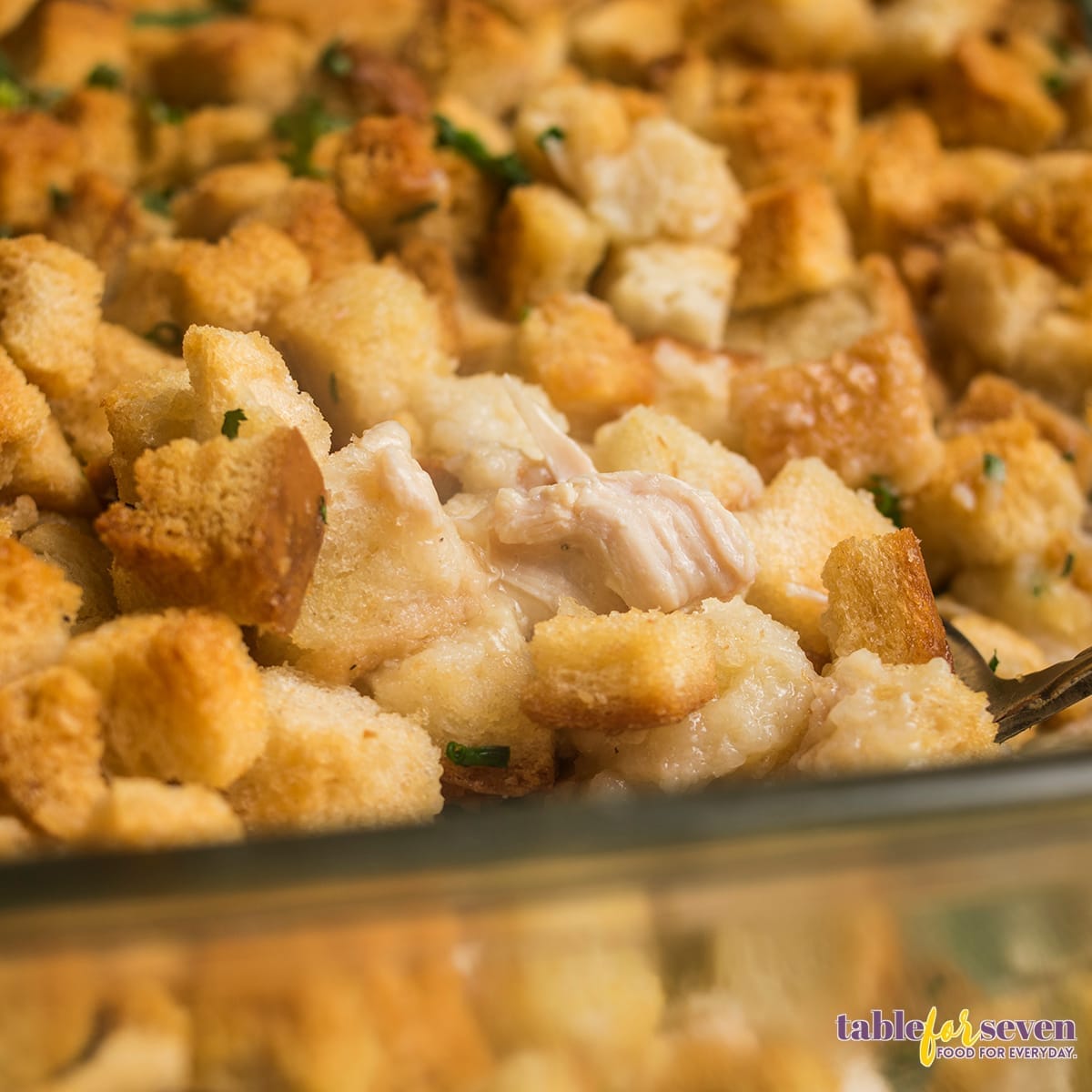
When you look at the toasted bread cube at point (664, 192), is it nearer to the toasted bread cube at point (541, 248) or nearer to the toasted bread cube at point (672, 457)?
the toasted bread cube at point (541, 248)

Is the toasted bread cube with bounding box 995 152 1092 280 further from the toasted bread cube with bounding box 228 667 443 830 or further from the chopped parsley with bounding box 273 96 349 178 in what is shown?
the toasted bread cube with bounding box 228 667 443 830

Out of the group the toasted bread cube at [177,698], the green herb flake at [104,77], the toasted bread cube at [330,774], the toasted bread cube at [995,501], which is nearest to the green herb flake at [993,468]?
the toasted bread cube at [995,501]

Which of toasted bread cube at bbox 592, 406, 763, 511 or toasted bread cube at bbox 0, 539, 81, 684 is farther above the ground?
toasted bread cube at bbox 592, 406, 763, 511

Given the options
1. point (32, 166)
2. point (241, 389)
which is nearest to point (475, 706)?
point (241, 389)

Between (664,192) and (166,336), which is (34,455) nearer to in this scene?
(166,336)

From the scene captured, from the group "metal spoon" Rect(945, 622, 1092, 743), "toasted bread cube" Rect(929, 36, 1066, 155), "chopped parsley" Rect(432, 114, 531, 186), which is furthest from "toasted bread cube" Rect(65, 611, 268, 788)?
"toasted bread cube" Rect(929, 36, 1066, 155)

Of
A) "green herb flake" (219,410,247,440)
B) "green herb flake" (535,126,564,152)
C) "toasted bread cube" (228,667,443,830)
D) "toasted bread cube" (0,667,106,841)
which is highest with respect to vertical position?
"green herb flake" (535,126,564,152)
